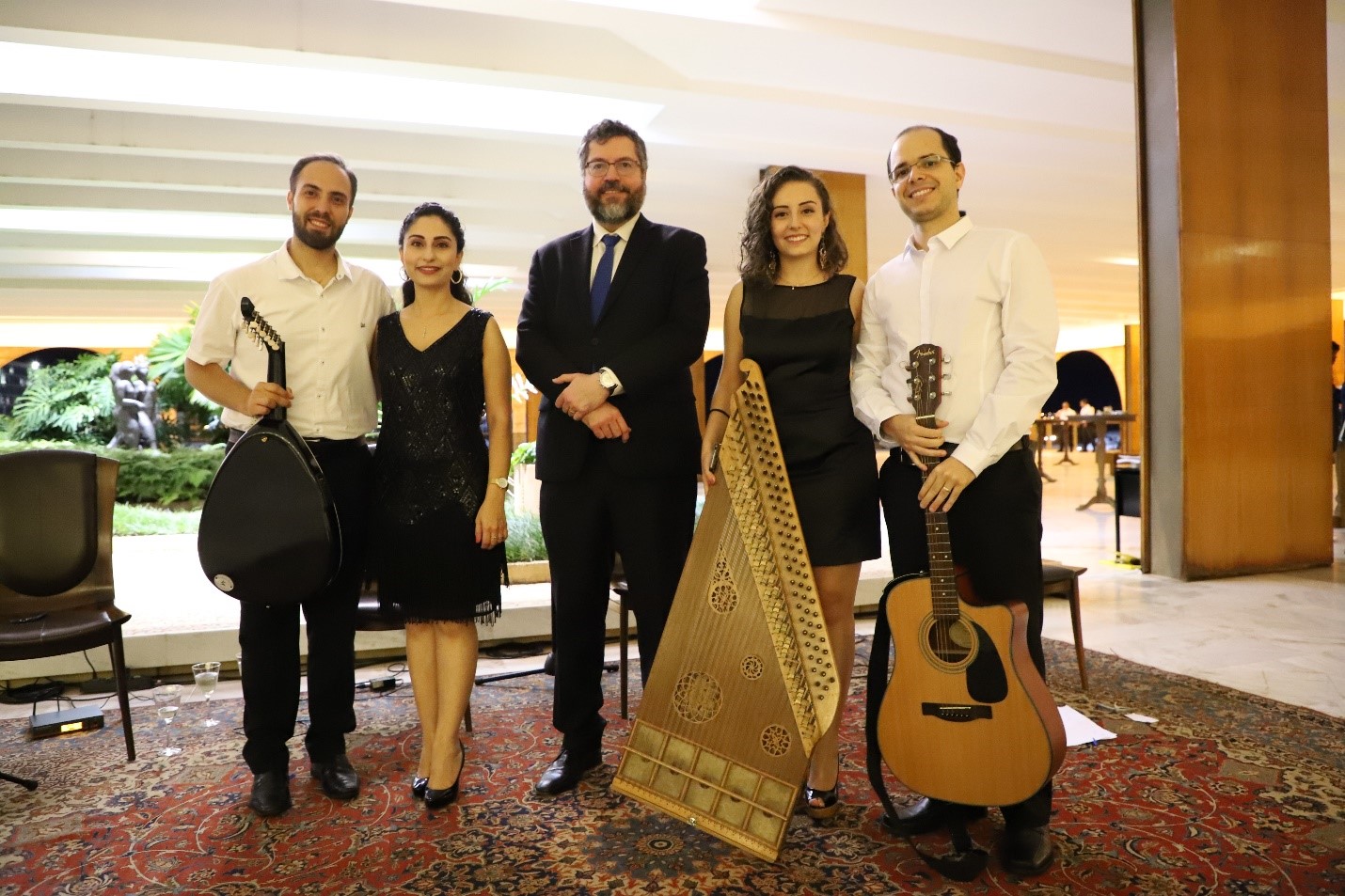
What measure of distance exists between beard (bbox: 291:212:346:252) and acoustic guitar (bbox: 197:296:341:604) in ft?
1.86

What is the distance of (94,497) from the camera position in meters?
3.33

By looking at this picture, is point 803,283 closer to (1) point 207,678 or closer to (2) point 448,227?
(2) point 448,227

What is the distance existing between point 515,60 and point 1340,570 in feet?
20.2

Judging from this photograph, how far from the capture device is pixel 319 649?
2.70 meters

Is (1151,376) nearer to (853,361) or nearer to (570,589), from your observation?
(853,361)

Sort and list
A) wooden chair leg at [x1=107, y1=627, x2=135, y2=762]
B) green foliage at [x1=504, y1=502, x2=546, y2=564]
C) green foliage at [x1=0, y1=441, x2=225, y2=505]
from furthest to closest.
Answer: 1. green foliage at [x1=0, y1=441, x2=225, y2=505]
2. green foliage at [x1=504, y1=502, x2=546, y2=564]
3. wooden chair leg at [x1=107, y1=627, x2=135, y2=762]

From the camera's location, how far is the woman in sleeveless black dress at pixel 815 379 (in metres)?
2.31

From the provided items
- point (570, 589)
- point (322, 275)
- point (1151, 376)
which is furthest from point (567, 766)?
point (1151, 376)

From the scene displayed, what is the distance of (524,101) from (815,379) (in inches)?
235

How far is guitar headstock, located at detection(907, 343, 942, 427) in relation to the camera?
7.10ft

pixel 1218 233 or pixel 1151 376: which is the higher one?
pixel 1218 233

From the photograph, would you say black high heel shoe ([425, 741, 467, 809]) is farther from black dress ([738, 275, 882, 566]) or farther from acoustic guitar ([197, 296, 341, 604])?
black dress ([738, 275, 882, 566])

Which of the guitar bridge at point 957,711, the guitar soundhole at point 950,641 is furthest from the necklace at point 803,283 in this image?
the guitar bridge at point 957,711

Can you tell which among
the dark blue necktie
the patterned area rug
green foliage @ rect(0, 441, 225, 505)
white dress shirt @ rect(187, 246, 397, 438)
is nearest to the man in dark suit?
the dark blue necktie
